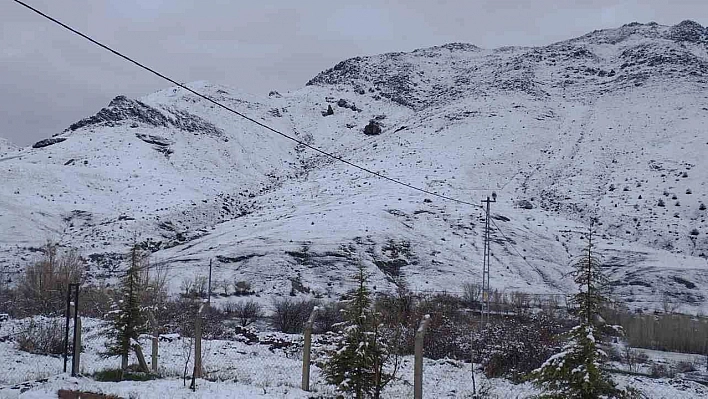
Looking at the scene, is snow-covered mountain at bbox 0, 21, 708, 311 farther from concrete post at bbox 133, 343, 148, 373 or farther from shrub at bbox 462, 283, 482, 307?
concrete post at bbox 133, 343, 148, 373

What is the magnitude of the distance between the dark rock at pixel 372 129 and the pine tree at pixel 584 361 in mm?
71681

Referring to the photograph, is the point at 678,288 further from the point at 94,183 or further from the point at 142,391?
the point at 94,183

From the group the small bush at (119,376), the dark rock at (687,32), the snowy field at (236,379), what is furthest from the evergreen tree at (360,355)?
the dark rock at (687,32)

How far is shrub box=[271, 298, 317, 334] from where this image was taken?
23156 mm

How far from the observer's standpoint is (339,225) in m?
38.2

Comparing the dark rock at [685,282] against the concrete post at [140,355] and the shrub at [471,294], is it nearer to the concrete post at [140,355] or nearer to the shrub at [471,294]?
the shrub at [471,294]

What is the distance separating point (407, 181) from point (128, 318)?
39.1m

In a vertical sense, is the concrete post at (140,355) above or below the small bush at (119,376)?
above

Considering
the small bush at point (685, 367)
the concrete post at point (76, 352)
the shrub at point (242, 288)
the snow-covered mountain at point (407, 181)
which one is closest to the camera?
the concrete post at point (76, 352)

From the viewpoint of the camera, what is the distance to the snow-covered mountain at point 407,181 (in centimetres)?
3406

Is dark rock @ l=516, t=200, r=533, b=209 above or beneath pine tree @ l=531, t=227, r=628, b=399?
above

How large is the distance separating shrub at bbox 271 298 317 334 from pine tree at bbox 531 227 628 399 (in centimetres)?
1648

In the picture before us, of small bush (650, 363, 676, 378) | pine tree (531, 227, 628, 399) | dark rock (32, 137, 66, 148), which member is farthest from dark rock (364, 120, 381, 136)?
pine tree (531, 227, 628, 399)

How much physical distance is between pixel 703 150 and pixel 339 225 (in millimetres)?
37290
